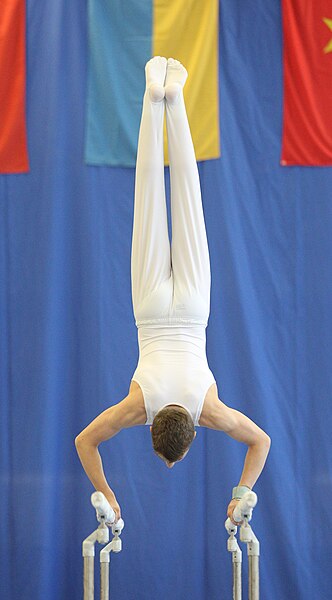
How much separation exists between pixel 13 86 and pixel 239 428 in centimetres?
277

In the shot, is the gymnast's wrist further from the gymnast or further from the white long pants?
the white long pants

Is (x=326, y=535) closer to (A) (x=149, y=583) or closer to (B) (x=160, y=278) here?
(A) (x=149, y=583)

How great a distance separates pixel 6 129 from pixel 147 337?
6.81 ft

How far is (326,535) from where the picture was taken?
4973 mm

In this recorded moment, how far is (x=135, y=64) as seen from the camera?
16.5ft

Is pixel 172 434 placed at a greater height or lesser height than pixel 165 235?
lesser

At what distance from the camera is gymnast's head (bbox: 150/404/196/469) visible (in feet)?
10.3

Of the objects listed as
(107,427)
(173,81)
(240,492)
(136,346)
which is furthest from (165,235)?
(136,346)

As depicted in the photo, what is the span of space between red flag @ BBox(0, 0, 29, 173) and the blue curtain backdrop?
0.21 ft

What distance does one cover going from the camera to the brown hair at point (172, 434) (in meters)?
3.15

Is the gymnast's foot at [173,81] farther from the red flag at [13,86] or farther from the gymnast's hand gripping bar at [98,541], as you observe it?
the gymnast's hand gripping bar at [98,541]

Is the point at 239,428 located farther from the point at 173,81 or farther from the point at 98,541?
the point at 173,81

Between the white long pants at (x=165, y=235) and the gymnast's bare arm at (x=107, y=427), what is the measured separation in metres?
0.40

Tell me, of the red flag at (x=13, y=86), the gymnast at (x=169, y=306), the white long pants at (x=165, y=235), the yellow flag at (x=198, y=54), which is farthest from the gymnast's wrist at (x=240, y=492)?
the red flag at (x=13, y=86)
